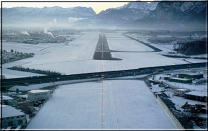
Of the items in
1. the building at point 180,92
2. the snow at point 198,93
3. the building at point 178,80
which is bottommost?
the building at point 180,92

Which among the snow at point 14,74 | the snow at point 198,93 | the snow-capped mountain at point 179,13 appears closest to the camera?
the snow at point 198,93

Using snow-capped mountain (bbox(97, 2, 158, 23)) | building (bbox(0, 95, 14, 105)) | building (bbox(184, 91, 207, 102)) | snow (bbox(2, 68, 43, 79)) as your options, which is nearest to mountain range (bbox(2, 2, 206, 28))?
snow-capped mountain (bbox(97, 2, 158, 23))

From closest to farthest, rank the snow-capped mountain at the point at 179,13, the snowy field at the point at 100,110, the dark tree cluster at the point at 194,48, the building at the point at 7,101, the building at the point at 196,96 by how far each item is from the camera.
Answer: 1. the snowy field at the point at 100,110
2. the building at the point at 7,101
3. the building at the point at 196,96
4. the dark tree cluster at the point at 194,48
5. the snow-capped mountain at the point at 179,13

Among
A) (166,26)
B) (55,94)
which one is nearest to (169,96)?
(55,94)

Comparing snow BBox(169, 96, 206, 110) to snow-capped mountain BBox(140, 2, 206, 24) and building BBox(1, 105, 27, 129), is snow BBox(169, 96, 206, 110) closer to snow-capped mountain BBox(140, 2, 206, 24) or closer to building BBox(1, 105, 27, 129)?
building BBox(1, 105, 27, 129)

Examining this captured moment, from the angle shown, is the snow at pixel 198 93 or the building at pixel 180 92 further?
the building at pixel 180 92

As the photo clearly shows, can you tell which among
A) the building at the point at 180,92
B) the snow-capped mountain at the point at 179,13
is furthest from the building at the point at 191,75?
the snow-capped mountain at the point at 179,13

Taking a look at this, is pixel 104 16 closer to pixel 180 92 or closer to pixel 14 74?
pixel 14 74

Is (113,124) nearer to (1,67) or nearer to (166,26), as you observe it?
(1,67)

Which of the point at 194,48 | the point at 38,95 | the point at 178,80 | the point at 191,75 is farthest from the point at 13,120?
the point at 194,48

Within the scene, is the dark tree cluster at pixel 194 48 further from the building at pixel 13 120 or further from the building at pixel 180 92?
the building at pixel 13 120
